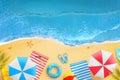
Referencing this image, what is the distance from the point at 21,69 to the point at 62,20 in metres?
0.47

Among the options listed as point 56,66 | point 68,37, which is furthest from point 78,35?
point 56,66

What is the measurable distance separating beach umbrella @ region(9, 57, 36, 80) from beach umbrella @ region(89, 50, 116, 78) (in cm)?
45

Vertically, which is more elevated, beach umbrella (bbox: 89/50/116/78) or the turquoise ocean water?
the turquoise ocean water

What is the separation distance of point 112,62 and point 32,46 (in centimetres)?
60

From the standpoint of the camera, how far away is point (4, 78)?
3230mm

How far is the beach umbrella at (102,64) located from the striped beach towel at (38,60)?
34 cm

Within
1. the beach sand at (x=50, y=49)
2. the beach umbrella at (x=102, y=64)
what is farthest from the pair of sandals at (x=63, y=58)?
the beach umbrella at (x=102, y=64)

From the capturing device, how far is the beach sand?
3.24 m

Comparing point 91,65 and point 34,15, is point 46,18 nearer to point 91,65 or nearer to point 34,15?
point 34,15

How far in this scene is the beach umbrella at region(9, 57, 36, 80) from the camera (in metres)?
3.22

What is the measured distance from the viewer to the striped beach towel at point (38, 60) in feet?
10.7

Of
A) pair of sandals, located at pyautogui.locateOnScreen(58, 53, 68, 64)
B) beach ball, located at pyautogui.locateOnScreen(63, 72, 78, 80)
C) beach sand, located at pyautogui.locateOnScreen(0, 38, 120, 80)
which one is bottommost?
beach ball, located at pyautogui.locateOnScreen(63, 72, 78, 80)

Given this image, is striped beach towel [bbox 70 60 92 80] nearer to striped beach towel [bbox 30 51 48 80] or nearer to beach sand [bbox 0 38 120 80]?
beach sand [bbox 0 38 120 80]

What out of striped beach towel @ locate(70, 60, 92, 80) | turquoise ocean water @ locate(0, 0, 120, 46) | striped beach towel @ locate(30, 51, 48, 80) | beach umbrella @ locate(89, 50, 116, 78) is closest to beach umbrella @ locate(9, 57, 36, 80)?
striped beach towel @ locate(30, 51, 48, 80)
